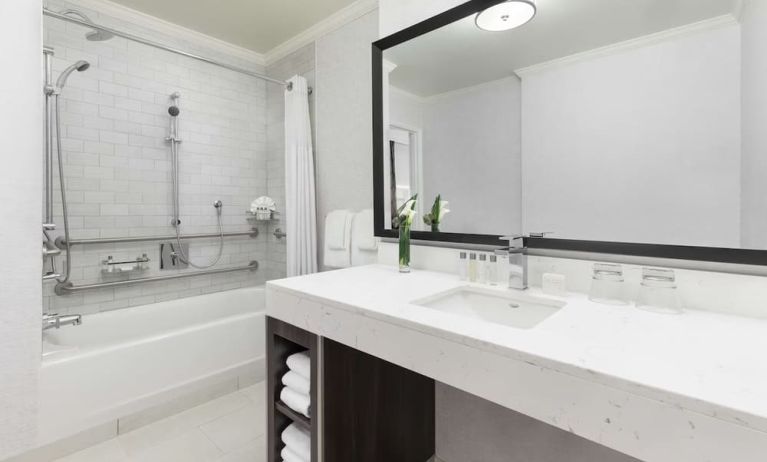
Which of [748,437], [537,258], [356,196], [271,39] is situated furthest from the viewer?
[271,39]

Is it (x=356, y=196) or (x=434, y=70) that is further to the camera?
(x=356, y=196)

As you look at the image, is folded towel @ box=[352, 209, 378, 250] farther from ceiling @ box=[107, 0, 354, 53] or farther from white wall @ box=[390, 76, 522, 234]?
ceiling @ box=[107, 0, 354, 53]

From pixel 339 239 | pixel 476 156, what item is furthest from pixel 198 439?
pixel 476 156

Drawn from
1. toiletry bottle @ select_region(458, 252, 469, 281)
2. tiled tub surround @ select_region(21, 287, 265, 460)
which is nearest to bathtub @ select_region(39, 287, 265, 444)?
tiled tub surround @ select_region(21, 287, 265, 460)

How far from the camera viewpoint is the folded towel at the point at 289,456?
1.24 meters

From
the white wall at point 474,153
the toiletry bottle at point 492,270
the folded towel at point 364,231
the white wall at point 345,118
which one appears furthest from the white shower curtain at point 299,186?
the toiletry bottle at point 492,270

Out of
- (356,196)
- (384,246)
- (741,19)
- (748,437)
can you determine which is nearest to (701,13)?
(741,19)

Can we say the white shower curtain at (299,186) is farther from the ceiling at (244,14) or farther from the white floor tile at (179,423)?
the white floor tile at (179,423)

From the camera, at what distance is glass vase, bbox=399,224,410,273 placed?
154 centimetres

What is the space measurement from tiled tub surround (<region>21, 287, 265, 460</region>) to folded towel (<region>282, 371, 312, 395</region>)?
102cm

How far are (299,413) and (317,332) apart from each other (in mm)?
371

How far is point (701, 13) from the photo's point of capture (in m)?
0.96

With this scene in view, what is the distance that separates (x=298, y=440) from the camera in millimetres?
1251

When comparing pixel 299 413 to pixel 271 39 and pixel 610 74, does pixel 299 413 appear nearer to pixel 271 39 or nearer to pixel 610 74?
pixel 610 74
